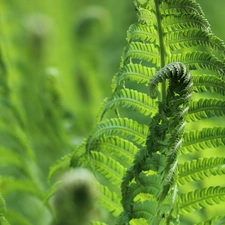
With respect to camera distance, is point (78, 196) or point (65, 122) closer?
point (78, 196)

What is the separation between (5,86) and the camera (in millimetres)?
2227

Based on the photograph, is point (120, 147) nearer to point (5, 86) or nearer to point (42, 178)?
point (5, 86)

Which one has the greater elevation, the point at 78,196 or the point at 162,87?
the point at 162,87

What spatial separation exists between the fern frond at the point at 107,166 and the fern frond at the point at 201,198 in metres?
0.17

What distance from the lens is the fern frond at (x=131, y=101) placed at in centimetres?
120

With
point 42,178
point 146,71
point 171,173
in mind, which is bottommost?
point 171,173

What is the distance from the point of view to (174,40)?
1.21 m

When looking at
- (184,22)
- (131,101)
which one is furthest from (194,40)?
(131,101)

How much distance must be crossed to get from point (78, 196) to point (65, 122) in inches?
57.8

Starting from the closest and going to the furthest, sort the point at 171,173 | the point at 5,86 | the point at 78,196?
the point at 171,173
the point at 78,196
the point at 5,86

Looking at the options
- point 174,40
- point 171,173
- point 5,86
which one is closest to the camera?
point 171,173

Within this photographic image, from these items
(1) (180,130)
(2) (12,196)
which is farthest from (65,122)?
(1) (180,130)

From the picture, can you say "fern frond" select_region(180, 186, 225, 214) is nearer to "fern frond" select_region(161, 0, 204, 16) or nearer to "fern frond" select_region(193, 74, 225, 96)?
"fern frond" select_region(193, 74, 225, 96)

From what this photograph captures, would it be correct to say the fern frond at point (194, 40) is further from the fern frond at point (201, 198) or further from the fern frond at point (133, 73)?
the fern frond at point (201, 198)
